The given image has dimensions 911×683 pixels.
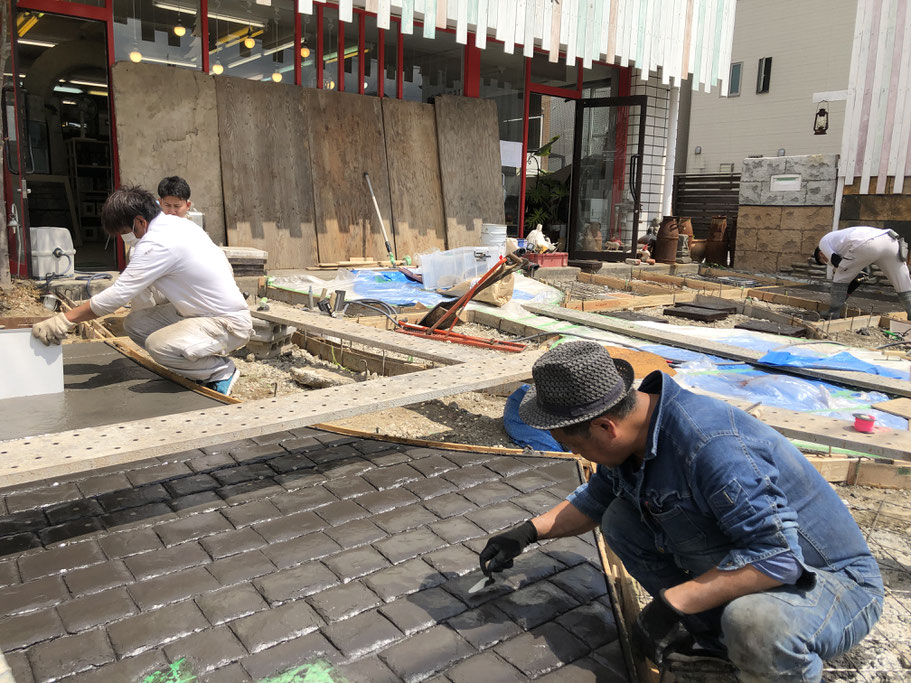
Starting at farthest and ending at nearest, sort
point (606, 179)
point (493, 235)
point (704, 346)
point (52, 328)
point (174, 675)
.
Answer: point (606, 179) → point (493, 235) → point (704, 346) → point (52, 328) → point (174, 675)

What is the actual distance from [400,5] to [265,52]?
1893 millimetres

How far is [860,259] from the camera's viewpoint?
24.6ft

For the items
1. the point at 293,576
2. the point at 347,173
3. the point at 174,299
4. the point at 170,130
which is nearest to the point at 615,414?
the point at 293,576

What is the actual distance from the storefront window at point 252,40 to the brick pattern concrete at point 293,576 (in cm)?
657

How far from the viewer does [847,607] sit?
1.70 m

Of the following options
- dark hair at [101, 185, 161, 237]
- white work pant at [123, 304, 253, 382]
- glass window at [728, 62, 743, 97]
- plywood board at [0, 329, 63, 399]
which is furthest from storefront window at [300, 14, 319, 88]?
glass window at [728, 62, 743, 97]

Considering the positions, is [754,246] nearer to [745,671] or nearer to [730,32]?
[730,32]

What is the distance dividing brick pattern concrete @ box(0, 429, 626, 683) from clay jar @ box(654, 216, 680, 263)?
903 centimetres

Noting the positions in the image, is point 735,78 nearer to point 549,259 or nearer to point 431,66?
point 549,259

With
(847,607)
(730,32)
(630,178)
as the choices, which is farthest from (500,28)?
Answer: (847,607)

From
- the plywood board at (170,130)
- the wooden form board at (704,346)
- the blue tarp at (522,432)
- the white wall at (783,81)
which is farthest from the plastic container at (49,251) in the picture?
the white wall at (783,81)

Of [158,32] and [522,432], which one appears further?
[158,32]

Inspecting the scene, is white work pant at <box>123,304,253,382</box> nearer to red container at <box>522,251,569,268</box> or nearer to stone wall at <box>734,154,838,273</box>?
red container at <box>522,251,569,268</box>

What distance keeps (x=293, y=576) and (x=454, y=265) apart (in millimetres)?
5937
